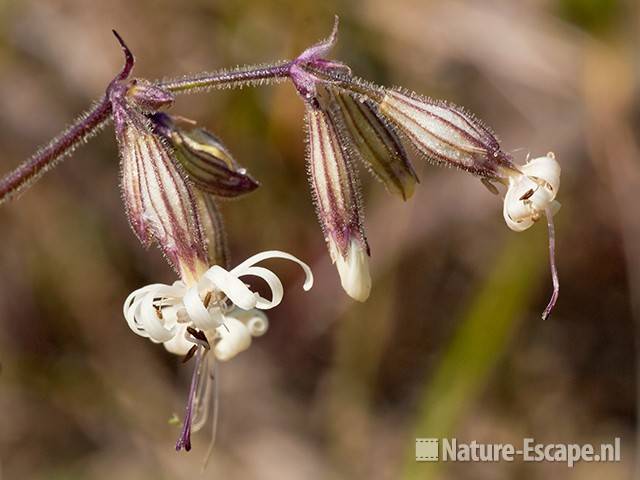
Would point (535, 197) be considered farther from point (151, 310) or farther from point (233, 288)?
point (151, 310)

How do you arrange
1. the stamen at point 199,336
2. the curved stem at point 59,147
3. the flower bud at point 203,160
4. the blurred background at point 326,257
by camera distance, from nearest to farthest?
the stamen at point 199,336
the curved stem at point 59,147
the flower bud at point 203,160
the blurred background at point 326,257

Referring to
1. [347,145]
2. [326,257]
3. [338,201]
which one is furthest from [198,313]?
[326,257]

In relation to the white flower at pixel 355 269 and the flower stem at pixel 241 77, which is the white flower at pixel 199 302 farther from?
the flower stem at pixel 241 77

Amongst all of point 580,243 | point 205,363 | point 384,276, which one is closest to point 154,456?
point 384,276

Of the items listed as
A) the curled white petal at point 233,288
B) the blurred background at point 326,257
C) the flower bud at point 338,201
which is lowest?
the curled white petal at point 233,288

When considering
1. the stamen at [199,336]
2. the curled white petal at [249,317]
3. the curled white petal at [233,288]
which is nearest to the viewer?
the curled white petal at [233,288]

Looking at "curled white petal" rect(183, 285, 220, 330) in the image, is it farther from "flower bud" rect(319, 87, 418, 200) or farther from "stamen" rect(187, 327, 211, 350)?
"flower bud" rect(319, 87, 418, 200)

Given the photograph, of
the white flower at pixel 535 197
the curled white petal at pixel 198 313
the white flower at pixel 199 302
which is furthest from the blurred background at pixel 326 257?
the curled white petal at pixel 198 313
